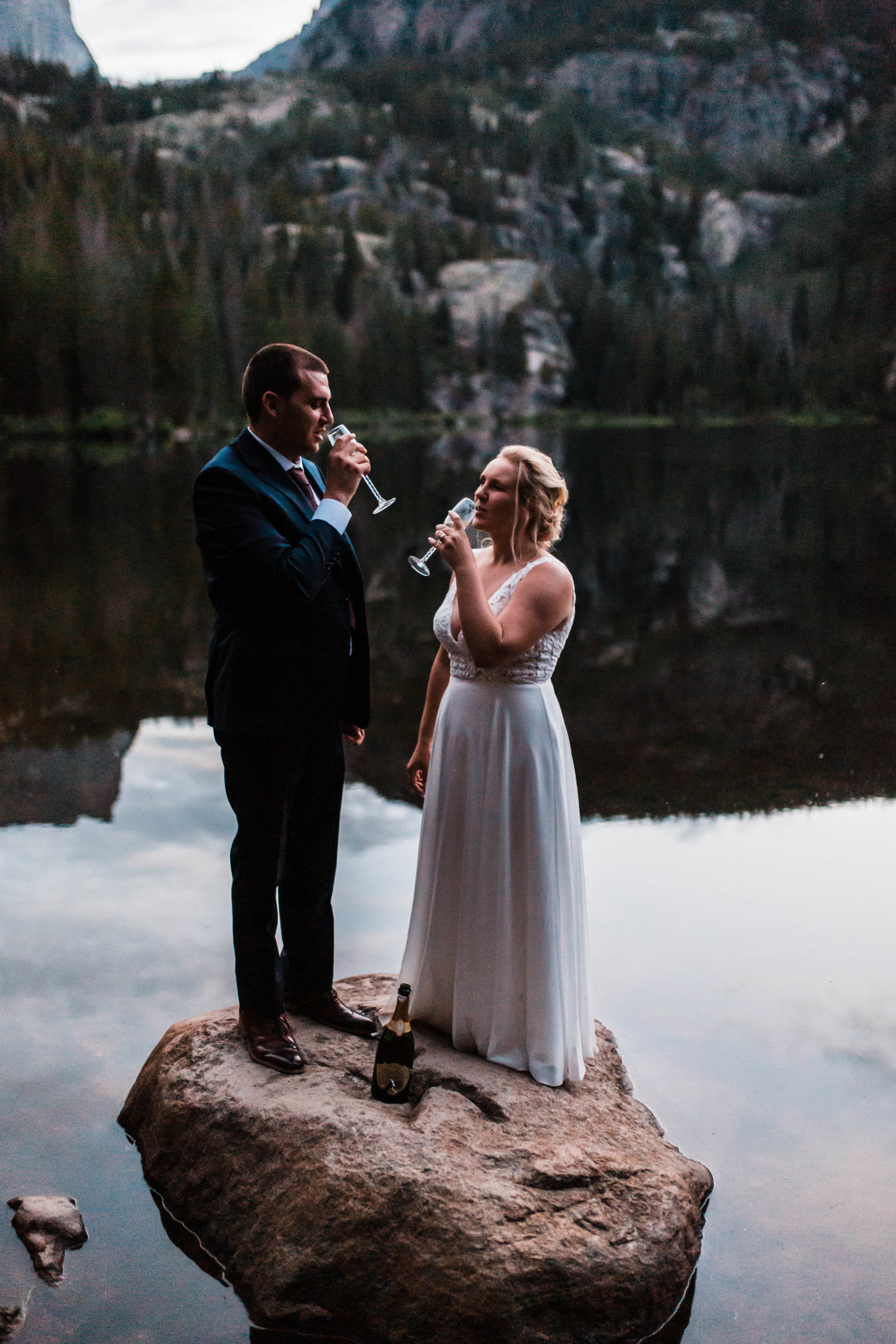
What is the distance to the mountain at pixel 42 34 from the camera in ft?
547

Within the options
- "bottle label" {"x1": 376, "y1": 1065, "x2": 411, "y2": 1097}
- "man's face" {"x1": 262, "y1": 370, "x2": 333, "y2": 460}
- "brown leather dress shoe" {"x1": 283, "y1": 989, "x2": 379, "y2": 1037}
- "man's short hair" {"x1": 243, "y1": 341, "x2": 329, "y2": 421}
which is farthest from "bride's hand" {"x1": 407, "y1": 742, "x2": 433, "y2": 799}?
"man's short hair" {"x1": 243, "y1": 341, "x2": 329, "y2": 421}

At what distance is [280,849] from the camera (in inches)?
172

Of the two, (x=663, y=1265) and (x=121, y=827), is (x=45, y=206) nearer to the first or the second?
(x=121, y=827)

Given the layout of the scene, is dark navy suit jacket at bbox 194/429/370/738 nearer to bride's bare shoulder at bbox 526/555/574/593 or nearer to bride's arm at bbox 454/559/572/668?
bride's arm at bbox 454/559/572/668

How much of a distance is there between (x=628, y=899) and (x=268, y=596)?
3714 mm

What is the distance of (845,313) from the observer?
147 meters

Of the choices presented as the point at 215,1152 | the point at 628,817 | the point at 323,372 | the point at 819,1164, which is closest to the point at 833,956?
the point at 819,1164

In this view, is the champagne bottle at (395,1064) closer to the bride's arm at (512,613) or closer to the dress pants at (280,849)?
the dress pants at (280,849)

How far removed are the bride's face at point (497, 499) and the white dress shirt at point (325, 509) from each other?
1.46 feet

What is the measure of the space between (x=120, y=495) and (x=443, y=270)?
11132 centimetres

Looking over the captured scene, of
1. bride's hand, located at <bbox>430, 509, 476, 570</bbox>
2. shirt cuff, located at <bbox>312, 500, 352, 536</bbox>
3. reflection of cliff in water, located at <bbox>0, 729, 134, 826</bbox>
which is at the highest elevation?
shirt cuff, located at <bbox>312, 500, 352, 536</bbox>

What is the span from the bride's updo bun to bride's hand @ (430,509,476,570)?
0.99 ft

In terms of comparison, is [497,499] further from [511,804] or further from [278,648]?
[511,804]

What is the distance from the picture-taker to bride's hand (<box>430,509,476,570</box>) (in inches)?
156
